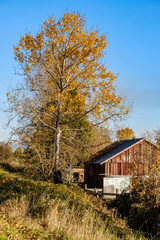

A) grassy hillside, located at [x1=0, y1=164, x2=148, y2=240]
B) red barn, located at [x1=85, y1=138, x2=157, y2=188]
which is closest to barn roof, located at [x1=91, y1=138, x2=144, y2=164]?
red barn, located at [x1=85, y1=138, x2=157, y2=188]

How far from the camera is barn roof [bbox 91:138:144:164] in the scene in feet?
91.9

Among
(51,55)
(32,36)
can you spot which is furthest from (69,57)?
(32,36)

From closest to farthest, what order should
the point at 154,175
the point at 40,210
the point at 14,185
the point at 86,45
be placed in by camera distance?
the point at 40,210
the point at 14,185
the point at 154,175
the point at 86,45

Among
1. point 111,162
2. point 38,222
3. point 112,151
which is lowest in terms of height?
point 38,222

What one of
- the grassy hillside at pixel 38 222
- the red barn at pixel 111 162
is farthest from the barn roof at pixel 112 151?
the grassy hillside at pixel 38 222

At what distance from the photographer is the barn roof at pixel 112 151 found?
28.0 m

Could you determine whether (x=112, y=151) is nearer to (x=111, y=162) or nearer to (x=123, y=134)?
(x=111, y=162)

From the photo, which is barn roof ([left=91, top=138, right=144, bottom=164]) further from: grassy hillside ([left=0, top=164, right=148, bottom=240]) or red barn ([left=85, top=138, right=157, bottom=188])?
grassy hillside ([left=0, top=164, right=148, bottom=240])

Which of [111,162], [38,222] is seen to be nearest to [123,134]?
[111,162]

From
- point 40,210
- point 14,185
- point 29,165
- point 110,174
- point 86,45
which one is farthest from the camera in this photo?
point 110,174

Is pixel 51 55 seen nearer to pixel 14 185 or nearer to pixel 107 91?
pixel 107 91

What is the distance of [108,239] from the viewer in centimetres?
939

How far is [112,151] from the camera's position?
98.1 ft

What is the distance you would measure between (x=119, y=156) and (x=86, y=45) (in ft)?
42.5
